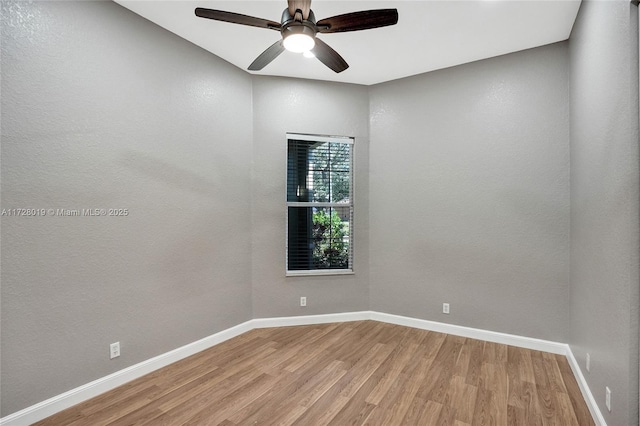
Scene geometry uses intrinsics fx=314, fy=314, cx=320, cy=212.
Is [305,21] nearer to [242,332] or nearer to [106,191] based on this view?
[106,191]

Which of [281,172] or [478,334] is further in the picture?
[281,172]

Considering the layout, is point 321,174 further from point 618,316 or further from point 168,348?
point 618,316

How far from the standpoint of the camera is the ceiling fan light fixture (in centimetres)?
185

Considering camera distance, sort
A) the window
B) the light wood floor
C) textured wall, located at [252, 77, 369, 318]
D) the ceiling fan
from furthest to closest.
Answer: the window, textured wall, located at [252, 77, 369, 318], the light wood floor, the ceiling fan

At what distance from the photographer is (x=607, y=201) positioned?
1.85 meters

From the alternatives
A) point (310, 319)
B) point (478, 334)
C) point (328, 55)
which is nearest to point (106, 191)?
point (328, 55)

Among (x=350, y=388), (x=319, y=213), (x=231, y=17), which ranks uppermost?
(x=231, y=17)

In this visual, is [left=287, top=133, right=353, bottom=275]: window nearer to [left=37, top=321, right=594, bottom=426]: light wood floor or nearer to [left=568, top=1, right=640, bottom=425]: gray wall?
[left=37, top=321, right=594, bottom=426]: light wood floor

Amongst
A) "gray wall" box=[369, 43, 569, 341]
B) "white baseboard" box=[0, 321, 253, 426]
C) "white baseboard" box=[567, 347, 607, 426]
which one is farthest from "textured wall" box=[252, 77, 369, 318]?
"white baseboard" box=[567, 347, 607, 426]

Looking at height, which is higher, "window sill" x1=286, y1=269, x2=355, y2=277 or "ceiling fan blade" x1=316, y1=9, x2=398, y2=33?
"ceiling fan blade" x1=316, y1=9, x2=398, y2=33

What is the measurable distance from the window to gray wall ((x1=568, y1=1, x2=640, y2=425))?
7.39ft

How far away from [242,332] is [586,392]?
306 centimetres

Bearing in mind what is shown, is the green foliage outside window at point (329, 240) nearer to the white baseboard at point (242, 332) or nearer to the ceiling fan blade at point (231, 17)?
the white baseboard at point (242, 332)

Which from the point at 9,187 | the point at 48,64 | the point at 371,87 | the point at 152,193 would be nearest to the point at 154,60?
the point at 48,64
